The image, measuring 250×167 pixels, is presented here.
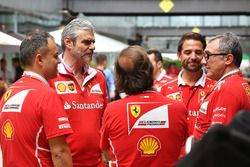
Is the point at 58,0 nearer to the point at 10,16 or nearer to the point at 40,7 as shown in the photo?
the point at 40,7

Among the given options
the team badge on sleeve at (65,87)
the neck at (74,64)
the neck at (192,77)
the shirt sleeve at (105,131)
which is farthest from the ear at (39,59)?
the neck at (192,77)

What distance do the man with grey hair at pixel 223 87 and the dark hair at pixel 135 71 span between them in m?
0.50

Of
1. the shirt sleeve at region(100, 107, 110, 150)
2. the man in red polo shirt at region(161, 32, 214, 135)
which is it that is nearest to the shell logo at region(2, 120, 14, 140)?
the shirt sleeve at region(100, 107, 110, 150)

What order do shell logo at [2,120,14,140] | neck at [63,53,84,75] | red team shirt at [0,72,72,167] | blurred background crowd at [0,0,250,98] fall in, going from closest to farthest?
1. red team shirt at [0,72,72,167]
2. shell logo at [2,120,14,140]
3. neck at [63,53,84,75]
4. blurred background crowd at [0,0,250,98]

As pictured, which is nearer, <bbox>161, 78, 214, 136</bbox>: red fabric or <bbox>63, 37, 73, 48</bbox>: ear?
<bbox>63, 37, 73, 48</bbox>: ear

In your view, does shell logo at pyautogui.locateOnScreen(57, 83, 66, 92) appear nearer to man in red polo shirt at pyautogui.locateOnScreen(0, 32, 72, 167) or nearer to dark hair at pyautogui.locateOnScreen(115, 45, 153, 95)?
man in red polo shirt at pyautogui.locateOnScreen(0, 32, 72, 167)

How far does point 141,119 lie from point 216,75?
0.90 metres

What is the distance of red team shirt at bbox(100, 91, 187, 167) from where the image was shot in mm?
3264

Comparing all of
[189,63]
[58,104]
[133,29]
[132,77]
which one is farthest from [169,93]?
[133,29]

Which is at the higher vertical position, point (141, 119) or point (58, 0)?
point (58, 0)

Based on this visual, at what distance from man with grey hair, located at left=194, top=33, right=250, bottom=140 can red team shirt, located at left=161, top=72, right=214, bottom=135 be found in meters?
0.69

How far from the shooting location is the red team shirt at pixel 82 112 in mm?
3836

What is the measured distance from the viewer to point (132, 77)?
3314 millimetres

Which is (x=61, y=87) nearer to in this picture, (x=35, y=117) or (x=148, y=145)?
(x=35, y=117)
